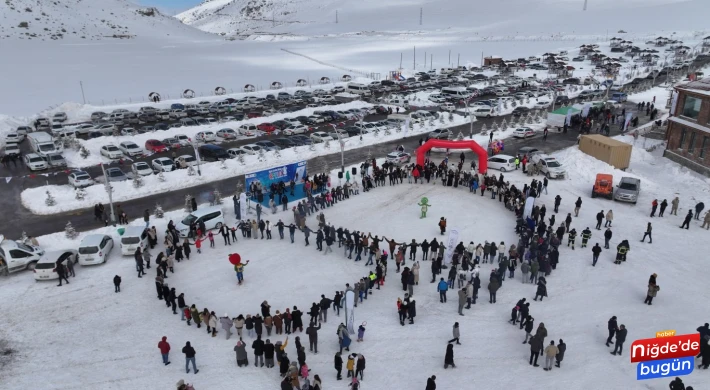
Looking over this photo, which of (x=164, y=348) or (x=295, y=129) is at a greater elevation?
(x=295, y=129)

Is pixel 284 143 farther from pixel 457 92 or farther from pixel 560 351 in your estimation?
pixel 457 92

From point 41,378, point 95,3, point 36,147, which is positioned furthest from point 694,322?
point 95,3

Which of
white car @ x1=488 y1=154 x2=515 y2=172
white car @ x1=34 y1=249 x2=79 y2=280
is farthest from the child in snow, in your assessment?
white car @ x1=488 y1=154 x2=515 y2=172

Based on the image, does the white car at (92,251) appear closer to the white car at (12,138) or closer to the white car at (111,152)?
the white car at (111,152)

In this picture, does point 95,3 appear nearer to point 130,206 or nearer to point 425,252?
point 130,206

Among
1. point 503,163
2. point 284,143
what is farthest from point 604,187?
point 284,143

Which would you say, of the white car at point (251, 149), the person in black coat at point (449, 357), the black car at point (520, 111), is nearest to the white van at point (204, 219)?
the white car at point (251, 149)

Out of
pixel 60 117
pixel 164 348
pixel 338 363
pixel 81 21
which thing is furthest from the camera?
pixel 81 21
